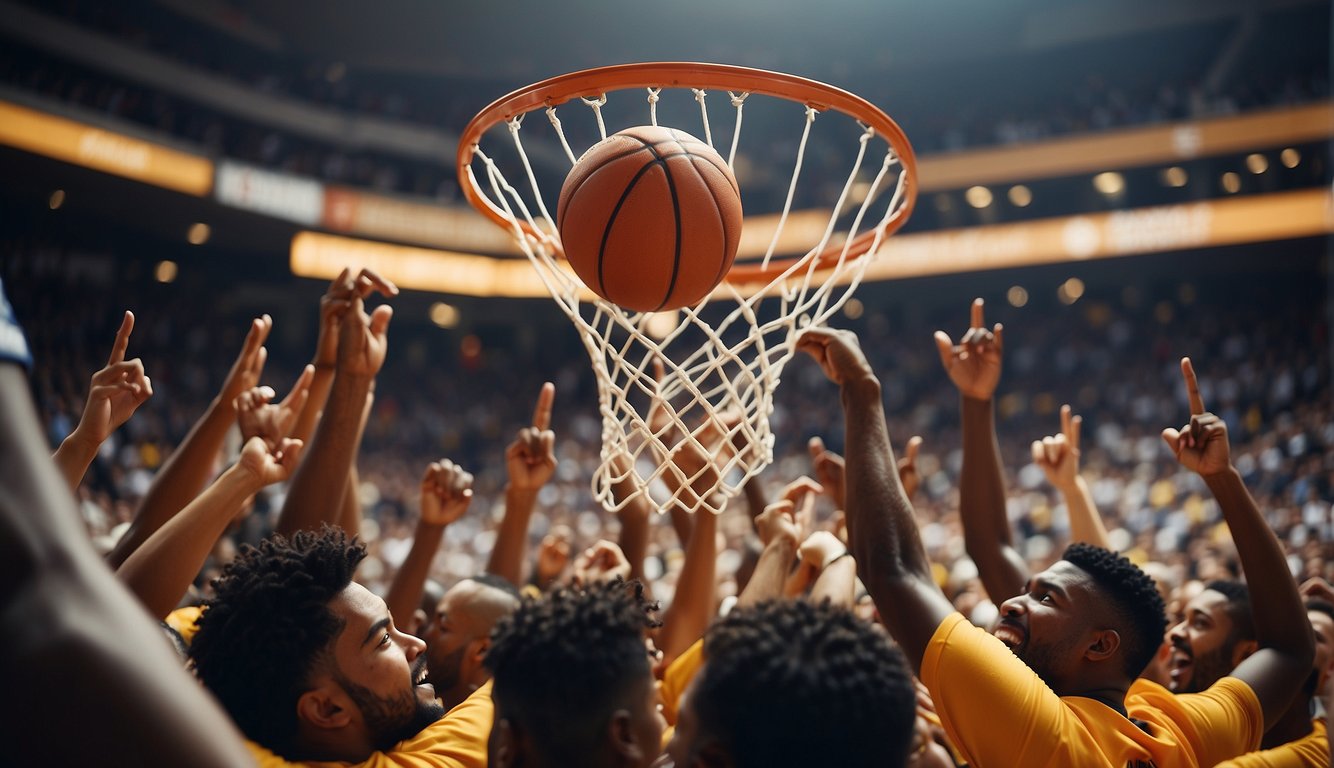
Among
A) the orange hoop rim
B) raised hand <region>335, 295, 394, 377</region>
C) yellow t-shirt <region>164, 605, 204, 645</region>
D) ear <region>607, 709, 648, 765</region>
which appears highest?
the orange hoop rim

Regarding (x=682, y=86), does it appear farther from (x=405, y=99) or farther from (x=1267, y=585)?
(x=405, y=99)

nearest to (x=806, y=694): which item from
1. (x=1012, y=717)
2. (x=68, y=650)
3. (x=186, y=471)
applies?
(x=1012, y=717)

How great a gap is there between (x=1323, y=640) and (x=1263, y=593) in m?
0.70

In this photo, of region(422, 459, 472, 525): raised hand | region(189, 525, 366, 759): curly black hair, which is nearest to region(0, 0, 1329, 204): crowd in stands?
region(422, 459, 472, 525): raised hand

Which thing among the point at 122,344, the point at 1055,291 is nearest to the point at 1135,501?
the point at 1055,291

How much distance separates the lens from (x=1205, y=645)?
250cm

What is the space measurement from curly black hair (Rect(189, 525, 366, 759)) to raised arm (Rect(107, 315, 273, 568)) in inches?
23.0

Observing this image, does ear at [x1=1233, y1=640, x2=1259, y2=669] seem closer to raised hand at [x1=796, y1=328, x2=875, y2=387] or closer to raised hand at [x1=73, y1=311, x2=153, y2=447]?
raised hand at [x1=796, y1=328, x2=875, y2=387]

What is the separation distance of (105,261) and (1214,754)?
14.9m

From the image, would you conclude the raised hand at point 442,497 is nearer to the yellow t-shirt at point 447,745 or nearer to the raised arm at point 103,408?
the raised arm at point 103,408

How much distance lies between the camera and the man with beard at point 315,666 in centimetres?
160

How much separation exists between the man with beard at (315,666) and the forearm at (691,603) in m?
0.88

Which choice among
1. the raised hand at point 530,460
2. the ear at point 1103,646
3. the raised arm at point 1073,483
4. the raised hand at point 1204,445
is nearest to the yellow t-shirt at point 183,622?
the raised hand at point 530,460

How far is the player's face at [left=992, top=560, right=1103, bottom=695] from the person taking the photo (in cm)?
191
